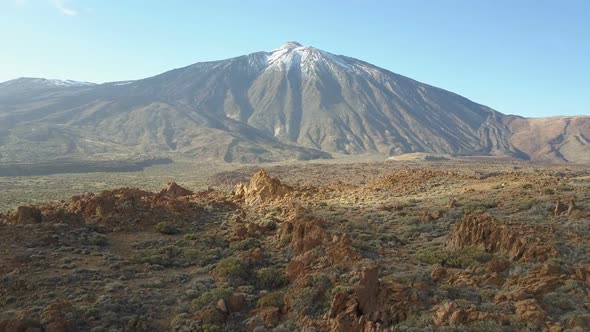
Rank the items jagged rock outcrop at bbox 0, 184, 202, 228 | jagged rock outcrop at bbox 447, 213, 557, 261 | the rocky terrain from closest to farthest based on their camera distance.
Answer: the rocky terrain
jagged rock outcrop at bbox 447, 213, 557, 261
jagged rock outcrop at bbox 0, 184, 202, 228

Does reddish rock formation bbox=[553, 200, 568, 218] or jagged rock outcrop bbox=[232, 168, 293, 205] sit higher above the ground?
reddish rock formation bbox=[553, 200, 568, 218]

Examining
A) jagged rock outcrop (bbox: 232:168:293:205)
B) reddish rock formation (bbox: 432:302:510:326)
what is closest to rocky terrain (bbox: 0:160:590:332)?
reddish rock formation (bbox: 432:302:510:326)

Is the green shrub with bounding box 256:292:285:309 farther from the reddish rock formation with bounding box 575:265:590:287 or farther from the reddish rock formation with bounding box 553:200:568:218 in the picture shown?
the reddish rock formation with bounding box 553:200:568:218

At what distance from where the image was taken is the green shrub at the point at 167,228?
57.4 ft

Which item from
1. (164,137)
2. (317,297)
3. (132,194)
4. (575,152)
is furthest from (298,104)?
(317,297)

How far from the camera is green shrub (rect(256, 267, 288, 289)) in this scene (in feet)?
41.5

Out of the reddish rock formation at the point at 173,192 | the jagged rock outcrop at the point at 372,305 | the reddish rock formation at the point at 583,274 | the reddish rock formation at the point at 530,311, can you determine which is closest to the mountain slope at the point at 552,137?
the reddish rock formation at the point at 173,192

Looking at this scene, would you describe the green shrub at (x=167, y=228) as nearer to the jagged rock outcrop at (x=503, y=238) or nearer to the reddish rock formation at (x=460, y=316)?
the jagged rock outcrop at (x=503, y=238)

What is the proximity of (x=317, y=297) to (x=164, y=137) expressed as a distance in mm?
111669

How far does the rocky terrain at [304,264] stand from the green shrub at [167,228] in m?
0.05

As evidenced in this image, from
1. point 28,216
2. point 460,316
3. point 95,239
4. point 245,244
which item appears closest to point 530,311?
point 460,316

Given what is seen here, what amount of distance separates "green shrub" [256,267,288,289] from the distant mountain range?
74541 mm

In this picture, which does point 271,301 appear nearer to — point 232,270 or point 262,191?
point 232,270

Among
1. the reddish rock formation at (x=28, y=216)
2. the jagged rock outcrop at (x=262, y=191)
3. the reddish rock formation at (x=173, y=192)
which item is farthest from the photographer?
the reddish rock formation at (x=173, y=192)
